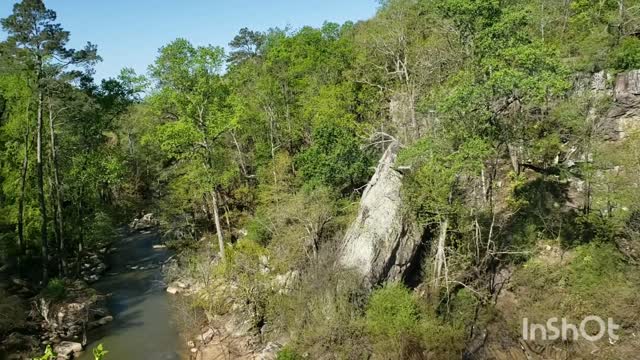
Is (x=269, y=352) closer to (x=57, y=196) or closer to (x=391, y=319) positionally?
(x=391, y=319)

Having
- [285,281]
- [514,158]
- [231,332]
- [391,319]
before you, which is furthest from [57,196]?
[514,158]

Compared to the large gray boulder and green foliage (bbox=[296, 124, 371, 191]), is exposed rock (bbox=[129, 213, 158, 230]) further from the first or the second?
the large gray boulder

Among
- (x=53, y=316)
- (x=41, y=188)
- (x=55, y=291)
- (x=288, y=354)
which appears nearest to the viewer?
(x=288, y=354)

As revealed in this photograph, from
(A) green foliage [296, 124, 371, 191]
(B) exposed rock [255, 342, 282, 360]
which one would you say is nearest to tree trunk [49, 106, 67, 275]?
(A) green foliage [296, 124, 371, 191]

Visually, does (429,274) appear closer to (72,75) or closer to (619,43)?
(619,43)

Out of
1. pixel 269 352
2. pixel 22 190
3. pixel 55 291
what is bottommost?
pixel 269 352

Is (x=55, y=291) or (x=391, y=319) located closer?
(x=391, y=319)

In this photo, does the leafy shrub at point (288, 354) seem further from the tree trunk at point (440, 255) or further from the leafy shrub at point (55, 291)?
the leafy shrub at point (55, 291)

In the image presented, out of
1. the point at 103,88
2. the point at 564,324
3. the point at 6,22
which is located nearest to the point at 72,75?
the point at 6,22
